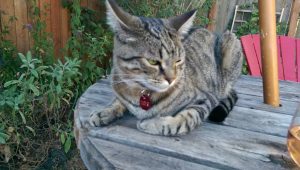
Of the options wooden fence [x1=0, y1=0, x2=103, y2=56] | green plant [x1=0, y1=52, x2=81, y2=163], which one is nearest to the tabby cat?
green plant [x1=0, y1=52, x2=81, y2=163]

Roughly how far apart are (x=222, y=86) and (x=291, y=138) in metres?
0.81

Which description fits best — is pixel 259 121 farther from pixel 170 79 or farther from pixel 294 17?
pixel 294 17

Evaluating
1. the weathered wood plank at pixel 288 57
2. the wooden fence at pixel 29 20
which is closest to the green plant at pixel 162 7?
the wooden fence at pixel 29 20

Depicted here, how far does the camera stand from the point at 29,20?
2.80 meters

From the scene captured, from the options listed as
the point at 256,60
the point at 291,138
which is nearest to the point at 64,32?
the point at 256,60

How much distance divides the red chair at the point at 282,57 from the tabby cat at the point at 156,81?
0.97 m

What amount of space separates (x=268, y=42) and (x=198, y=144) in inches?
22.3

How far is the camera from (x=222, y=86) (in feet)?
5.64

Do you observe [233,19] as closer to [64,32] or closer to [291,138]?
[64,32]

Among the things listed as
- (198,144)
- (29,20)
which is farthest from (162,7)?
(198,144)

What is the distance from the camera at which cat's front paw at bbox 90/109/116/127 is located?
120 cm

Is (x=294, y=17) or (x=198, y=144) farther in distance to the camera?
(x=294, y=17)

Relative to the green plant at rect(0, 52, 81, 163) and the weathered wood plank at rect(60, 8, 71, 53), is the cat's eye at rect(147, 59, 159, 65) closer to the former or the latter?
the green plant at rect(0, 52, 81, 163)

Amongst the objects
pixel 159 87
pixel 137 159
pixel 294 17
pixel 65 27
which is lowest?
pixel 137 159
